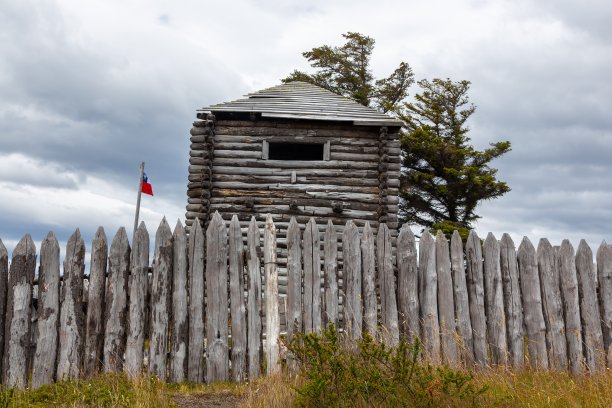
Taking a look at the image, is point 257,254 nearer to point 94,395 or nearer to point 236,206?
point 94,395

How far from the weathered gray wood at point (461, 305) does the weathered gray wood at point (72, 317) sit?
4.45 metres

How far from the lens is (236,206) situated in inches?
527

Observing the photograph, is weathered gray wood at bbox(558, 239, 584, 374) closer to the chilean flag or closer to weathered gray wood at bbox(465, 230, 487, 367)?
weathered gray wood at bbox(465, 230, 487, 367)

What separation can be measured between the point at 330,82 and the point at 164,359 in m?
21.2

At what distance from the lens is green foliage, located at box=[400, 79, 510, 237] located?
22609mm

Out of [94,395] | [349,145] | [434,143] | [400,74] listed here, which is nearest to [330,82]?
[400,74]

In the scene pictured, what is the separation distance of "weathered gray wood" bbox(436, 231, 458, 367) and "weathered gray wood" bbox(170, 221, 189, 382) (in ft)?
9.97

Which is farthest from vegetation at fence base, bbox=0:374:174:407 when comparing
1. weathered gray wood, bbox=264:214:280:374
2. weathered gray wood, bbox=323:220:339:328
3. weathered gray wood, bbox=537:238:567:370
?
weathered gray wood, bbox=537:238:567:370

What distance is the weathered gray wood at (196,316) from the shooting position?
6441 mm

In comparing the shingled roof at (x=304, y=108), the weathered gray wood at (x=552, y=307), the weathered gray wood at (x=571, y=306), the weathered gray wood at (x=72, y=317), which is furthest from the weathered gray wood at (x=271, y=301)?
the shingled roof at (x=304, y=108)

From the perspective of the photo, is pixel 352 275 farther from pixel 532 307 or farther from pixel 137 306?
pixel 137 306

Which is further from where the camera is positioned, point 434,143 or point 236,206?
point 434,143

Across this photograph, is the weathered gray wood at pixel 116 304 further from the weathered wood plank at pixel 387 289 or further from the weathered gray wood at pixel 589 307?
the weathered gray wood at pixel 589 307

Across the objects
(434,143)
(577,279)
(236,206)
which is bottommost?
(577,279)
